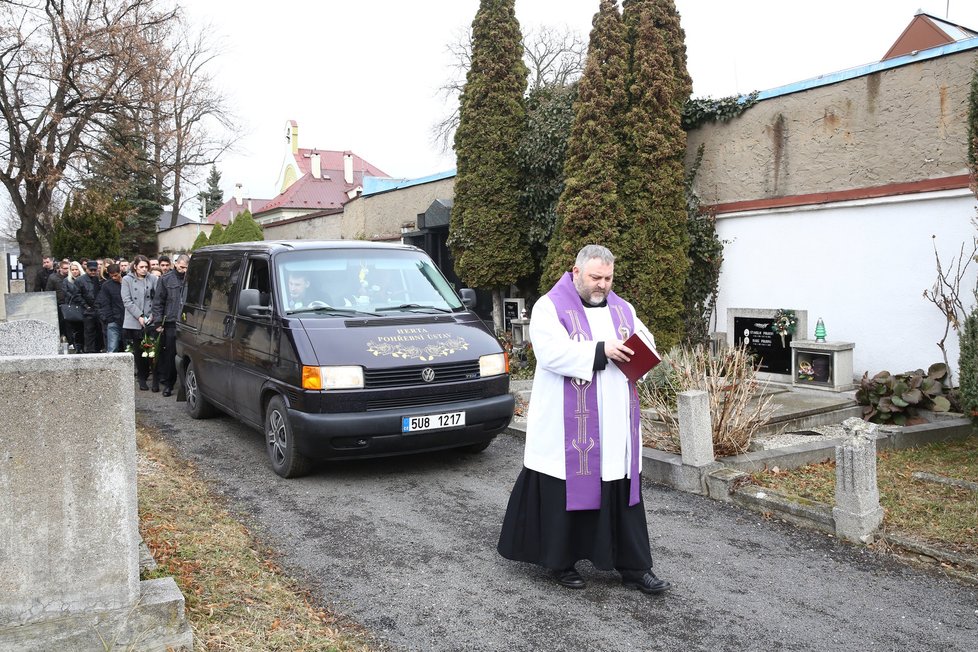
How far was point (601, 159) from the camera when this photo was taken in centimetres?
1103

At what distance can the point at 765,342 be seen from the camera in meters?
10.2

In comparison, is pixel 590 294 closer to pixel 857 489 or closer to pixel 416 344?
pixel 857 489

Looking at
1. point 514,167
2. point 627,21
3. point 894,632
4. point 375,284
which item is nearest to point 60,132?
point 514,167

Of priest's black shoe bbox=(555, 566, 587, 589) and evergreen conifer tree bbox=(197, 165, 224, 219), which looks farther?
evergreen conifer tree bbox=(197, 165, 224, 219)

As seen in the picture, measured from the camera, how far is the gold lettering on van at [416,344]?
251 inches

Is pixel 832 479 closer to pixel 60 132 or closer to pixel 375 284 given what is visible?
pixel 375 284

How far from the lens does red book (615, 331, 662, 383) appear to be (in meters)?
4.05

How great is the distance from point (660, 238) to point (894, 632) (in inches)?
299

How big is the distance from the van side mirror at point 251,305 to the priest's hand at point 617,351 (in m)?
3.78

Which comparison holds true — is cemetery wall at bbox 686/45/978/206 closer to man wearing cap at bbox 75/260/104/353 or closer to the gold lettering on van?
the gold lettering on van

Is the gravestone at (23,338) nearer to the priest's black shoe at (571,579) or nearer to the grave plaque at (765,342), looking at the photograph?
the priest's black shoe at (571,579)

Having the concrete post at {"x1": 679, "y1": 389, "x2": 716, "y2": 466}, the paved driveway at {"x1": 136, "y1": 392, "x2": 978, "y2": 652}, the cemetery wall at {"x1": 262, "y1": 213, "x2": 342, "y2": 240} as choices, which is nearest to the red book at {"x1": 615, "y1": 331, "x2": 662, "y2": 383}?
the paved driveway at {"x1": 136, "y1": 392, "x2": 978, "y2": 652}

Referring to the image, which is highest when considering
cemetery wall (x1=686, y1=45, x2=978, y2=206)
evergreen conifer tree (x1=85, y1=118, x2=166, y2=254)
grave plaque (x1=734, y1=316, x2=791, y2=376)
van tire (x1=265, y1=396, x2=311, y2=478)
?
evergreen conifer tree (x1=85, y1=118, x2=166, y2=254)

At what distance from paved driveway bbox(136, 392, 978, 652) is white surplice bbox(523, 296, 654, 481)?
720 mm
